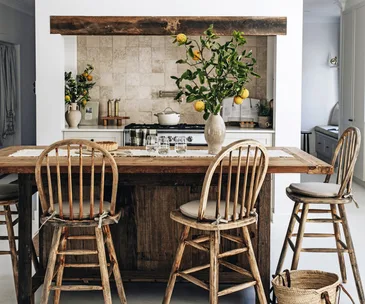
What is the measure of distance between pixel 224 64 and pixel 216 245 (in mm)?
1167

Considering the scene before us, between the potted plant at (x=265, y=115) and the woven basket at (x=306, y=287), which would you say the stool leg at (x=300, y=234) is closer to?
the woven basket at (x=306, y=287)

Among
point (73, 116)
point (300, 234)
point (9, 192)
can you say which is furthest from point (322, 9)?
point (9, 192)

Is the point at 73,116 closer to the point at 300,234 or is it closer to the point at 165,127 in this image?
the point at 165,127

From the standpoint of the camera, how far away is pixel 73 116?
667cm

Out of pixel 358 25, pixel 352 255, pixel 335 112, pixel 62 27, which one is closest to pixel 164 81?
pixel 62 27

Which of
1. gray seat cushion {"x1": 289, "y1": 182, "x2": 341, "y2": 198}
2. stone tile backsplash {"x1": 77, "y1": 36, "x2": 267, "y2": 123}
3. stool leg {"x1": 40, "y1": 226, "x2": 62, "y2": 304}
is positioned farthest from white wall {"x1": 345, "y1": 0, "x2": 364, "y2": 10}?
stool leg {"x1": 40, "y1": 226, "x2": 62, "y2": 304}

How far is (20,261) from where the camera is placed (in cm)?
380

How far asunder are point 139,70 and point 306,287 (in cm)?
415

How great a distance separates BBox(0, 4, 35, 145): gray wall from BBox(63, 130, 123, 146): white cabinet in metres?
4.11

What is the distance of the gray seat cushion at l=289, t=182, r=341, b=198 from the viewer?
13.1 feet

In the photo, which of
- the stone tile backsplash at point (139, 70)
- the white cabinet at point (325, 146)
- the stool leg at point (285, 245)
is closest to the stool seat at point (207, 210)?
the stool leg at point (285, 245)

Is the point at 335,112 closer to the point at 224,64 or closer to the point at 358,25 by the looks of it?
the point at 358,25

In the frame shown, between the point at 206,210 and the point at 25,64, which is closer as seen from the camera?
the point at 206,210

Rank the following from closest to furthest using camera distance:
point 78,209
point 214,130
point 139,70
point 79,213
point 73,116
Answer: point 79,213, point 78,209, point 214,130, point 73,116, point 139,70
